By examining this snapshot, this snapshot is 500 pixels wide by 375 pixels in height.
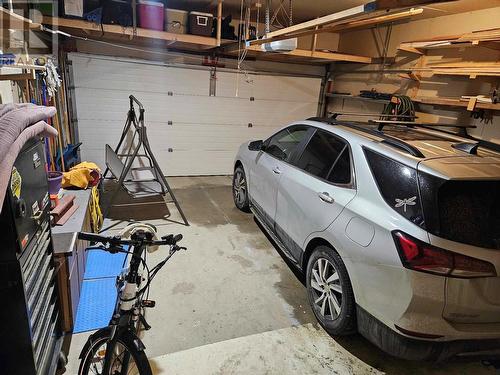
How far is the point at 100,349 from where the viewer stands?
1.64 metres

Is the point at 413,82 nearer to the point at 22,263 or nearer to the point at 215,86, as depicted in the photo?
the point at 215,86

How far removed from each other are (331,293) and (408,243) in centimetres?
84

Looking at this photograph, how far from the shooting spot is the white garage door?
5590 millimetres

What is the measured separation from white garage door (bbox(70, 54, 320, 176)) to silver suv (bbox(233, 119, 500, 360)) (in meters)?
4.24

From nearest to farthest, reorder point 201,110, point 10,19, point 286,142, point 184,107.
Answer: point 10,19 → point 286,142 → point 184,107 → point 201,110

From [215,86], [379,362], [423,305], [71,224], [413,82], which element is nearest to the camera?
[423,305]

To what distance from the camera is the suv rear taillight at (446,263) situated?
1669 millimetres

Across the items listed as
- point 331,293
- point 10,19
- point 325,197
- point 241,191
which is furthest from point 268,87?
point 331,293

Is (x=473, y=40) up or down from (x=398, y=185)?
up

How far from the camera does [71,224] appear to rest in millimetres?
2467

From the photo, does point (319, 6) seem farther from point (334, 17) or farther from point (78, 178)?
point (78, 178)

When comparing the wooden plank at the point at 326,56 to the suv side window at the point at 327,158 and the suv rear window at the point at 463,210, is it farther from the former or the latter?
the suv rear window at the point at 463,210

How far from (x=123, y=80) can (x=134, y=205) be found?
2475 millimetres

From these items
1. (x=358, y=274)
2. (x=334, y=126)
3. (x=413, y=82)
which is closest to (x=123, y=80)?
(x=334, y=126)
